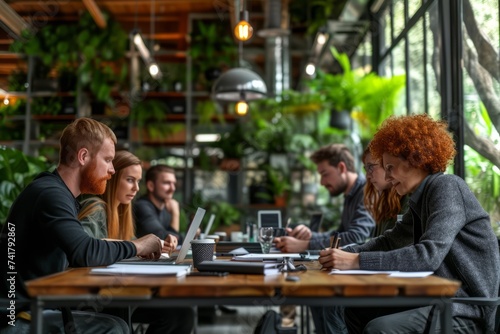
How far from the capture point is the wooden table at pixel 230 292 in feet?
5.74

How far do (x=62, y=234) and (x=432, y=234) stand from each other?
1.30 m

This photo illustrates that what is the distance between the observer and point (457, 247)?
7.60 feet

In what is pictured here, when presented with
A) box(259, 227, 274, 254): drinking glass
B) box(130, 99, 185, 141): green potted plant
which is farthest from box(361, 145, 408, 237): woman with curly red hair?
box(130, 99, 185, 141): green potted plant

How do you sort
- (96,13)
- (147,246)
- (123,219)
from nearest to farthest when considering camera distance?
(147,246) < (123,219) < (96,13)

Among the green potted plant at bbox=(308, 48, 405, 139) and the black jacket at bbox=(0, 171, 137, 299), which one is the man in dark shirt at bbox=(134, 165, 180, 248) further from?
the green potted plant at bbox=(308, 48, 405, 139)

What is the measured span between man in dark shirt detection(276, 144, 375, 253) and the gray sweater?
4.52 ft

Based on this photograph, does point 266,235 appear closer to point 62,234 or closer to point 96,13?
point 62,234

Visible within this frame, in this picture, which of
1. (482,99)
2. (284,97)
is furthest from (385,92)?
(482,99)

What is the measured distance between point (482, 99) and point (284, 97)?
5.54m

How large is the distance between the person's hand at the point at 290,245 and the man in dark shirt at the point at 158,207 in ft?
3.71

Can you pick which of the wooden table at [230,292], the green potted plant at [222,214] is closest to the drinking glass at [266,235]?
the wooden table at [230,292]

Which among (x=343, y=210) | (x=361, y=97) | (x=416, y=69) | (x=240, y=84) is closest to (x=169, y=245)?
(x=343, y=210)

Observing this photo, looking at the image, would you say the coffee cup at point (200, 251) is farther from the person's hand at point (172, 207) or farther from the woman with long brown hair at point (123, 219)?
the person's hand at point (172, 207)

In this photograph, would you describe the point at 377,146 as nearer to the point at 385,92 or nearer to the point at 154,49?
the point at 385,92
